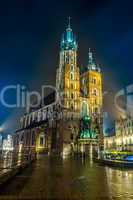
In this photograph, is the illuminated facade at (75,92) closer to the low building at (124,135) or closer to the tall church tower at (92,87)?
the tall church tower at (92,87)

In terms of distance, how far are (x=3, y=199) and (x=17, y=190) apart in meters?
1.71

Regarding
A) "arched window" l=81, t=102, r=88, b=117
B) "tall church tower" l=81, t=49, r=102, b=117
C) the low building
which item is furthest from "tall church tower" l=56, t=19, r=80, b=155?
the low building

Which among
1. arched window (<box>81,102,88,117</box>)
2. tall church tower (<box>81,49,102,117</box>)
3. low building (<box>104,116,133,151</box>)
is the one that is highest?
tall church tower (<box>81,49,102,117</box>)

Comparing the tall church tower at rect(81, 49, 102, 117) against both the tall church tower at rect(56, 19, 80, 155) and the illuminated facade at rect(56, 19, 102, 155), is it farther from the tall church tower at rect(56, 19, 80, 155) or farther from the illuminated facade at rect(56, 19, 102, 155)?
the tall church tower at rect(56, 19, 80, 155)

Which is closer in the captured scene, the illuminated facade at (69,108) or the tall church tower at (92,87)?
the illuminated facade at (69,108)

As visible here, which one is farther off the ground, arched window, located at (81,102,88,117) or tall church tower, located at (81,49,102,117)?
tall church tower, located at (81,49,102,117)

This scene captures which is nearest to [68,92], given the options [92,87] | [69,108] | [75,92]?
[75,92]

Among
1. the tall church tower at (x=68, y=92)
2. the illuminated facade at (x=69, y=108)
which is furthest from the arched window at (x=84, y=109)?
the tall church tower at (x=68, y=92)

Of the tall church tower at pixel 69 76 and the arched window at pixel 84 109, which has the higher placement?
the tall church tower at pixel 69 76

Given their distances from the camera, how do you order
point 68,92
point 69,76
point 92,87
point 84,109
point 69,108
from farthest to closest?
point 92,87
point 84,109
point 69,76
point 68,92
point 69,108

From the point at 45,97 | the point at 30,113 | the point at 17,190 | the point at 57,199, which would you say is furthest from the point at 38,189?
the point at 30,113

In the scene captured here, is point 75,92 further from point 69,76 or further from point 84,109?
point 84,109

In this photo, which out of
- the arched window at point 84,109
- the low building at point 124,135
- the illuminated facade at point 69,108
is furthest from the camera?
the arched window at point 84,109

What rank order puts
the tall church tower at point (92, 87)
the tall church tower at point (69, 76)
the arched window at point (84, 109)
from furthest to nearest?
the tall church tower at point (92, 87) → the arched window at point (84, 109) → the tall church tower at point (69, 76)
